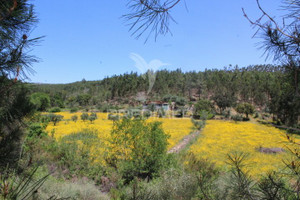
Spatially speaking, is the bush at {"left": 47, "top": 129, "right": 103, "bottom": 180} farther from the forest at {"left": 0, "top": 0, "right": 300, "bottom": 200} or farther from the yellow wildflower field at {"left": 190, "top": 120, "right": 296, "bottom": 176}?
the yellow wildflower field at {"left": 190, "top": 120, "right": 296, "bottom": 176}

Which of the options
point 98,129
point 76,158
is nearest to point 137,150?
point 76,158

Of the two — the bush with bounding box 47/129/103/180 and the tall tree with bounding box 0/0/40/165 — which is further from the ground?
the tall tree with bounding box 0/0/40/165

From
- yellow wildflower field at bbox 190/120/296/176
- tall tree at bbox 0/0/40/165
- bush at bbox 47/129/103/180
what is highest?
tall tree at bbox 0/0/40/165

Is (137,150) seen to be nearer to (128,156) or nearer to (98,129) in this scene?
(128,156)

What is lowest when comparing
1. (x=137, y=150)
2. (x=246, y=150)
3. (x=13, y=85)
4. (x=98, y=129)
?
(x=246, y=150)

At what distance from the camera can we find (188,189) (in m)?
4.06

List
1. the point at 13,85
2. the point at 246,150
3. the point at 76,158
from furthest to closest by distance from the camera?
1. the point at 246,150
2. the point at 76,158
3. the point at 13,85

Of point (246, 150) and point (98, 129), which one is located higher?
point (98, 129)

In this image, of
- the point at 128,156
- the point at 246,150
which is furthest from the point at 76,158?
the point at 246,150

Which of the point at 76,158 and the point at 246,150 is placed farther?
the point at 246,150

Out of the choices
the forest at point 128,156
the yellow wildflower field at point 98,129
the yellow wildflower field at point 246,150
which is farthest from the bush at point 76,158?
the yellow wildflower field at point 246,150

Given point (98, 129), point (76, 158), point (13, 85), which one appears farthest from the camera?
point (98, 129)

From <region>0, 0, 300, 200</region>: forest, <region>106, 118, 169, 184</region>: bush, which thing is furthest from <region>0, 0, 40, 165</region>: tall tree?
<region>106, 118, 169, 184</region>: bush

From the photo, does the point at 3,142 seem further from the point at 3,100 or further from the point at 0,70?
the point at 0,70
